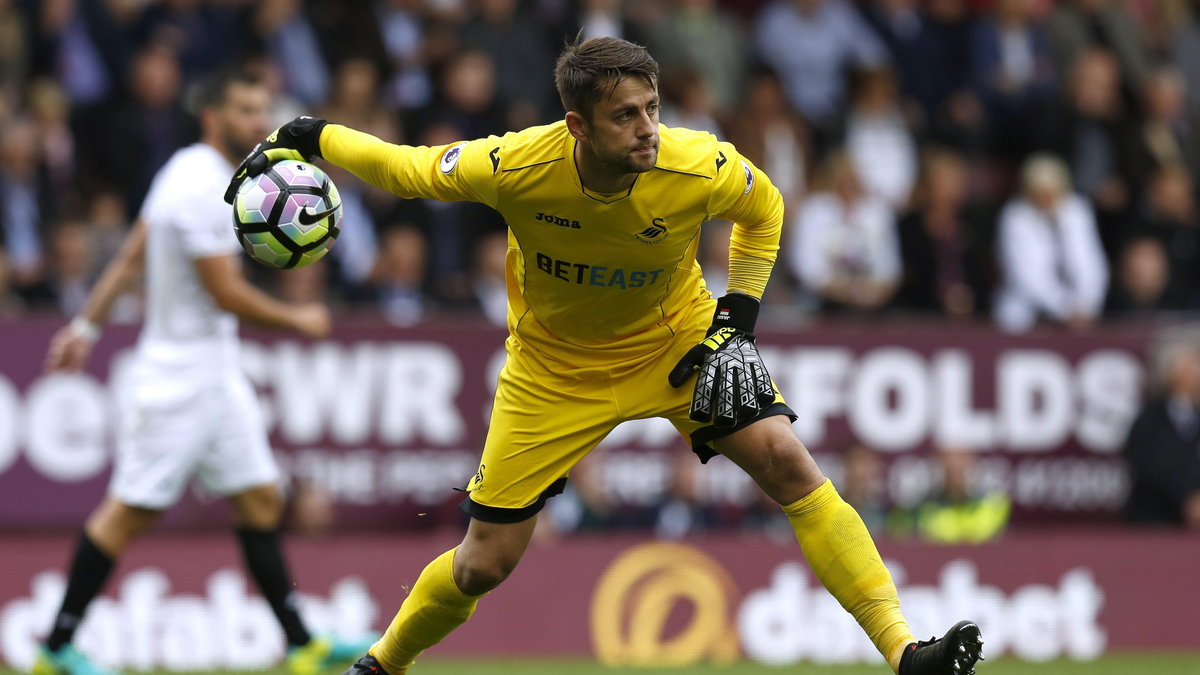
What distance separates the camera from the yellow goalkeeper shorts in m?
6.14

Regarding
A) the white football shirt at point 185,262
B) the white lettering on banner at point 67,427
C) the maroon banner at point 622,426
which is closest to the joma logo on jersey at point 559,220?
the white football shirt at point 185,262

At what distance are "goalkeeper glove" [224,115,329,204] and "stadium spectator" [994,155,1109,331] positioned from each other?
26.8 ft

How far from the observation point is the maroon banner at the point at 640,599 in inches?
388

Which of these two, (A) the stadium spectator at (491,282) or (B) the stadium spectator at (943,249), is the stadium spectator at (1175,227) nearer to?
(B) the stadium spectator at (943,249)

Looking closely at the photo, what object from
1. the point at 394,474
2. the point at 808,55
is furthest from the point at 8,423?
the point at 808,55

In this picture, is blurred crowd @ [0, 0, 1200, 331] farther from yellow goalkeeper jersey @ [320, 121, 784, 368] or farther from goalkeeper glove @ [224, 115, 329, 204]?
yellow goalkeeper jersey @ [320, 121, 784, 368]

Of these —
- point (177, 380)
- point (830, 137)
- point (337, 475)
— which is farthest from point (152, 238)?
point (830, 137)

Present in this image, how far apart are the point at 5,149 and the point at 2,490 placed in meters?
2.62

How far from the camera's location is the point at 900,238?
43.2ft

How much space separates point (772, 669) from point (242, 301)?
12.6 ft

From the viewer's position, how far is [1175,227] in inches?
549

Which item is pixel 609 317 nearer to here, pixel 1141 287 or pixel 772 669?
pixel 772 669

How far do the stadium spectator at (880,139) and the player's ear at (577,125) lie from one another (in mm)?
8550

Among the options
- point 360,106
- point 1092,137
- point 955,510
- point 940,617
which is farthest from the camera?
point 1092,137
